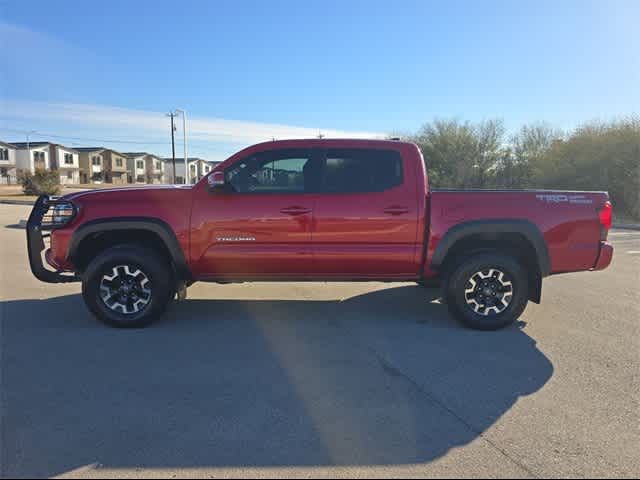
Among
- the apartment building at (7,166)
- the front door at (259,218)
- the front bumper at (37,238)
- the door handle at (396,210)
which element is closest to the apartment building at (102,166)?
the apartment building at (7,166)

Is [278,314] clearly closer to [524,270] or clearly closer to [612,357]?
[524,270]

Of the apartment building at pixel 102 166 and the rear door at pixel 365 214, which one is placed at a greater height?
the apartment building at pixel 102 166

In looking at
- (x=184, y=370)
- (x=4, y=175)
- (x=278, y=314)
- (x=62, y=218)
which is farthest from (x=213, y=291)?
(x=4, y=175)

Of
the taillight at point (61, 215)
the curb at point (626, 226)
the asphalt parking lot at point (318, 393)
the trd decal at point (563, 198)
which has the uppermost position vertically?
the trd decal at point (563, 198)

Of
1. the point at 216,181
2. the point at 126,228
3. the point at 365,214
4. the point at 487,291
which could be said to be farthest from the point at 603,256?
the point at 126,228

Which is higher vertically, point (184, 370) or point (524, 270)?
point (524, 270)

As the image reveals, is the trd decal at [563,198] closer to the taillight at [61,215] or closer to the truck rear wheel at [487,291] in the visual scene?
the truck rear wheel at [487,291]

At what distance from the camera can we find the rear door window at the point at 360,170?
15.4 ft

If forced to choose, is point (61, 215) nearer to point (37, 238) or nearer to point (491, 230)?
point (37, 238)

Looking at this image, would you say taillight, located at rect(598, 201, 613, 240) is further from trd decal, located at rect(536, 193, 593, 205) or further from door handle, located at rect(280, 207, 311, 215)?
door handle, located at rect(280, 207, 311, 215)

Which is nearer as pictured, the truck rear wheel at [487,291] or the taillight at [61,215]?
the taillight at [61,215]

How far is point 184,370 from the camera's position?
370 cm

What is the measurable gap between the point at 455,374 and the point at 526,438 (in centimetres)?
93

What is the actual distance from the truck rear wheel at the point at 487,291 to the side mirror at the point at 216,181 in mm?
2615
